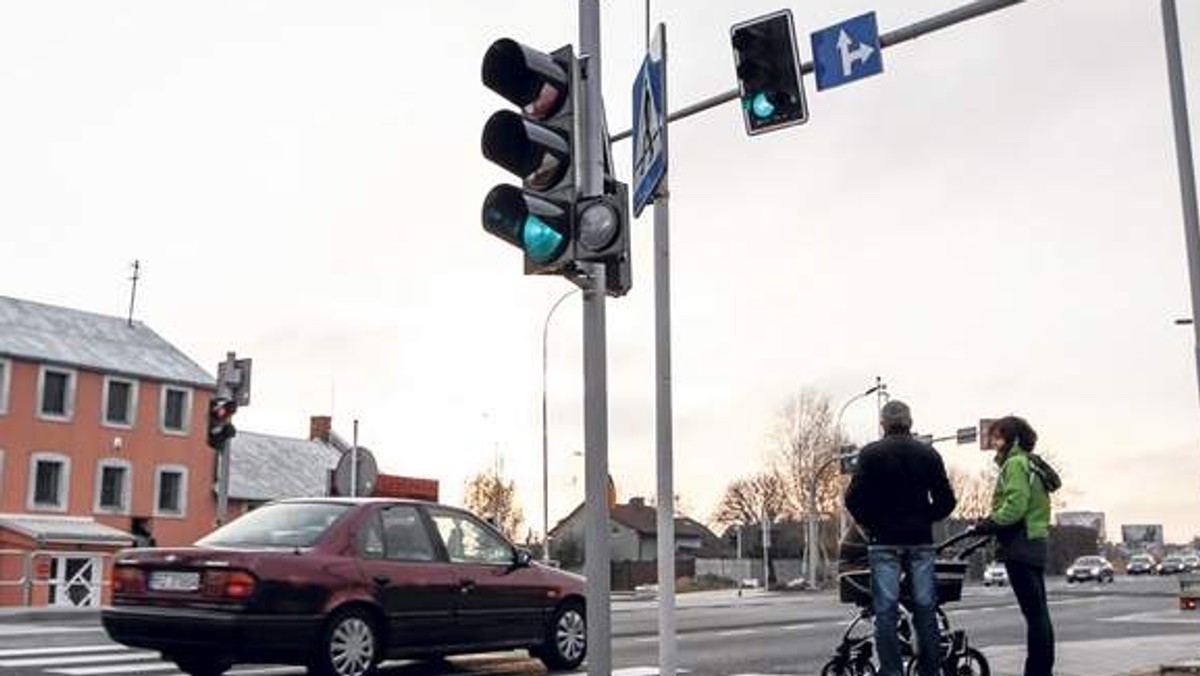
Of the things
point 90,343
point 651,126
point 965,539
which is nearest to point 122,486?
point 90,343

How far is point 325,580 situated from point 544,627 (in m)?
2.61

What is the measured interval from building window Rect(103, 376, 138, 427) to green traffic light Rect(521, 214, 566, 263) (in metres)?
48.3

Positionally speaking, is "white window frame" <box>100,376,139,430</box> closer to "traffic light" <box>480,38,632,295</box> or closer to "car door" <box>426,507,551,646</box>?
"car door" <box>426,507,551,646</box>

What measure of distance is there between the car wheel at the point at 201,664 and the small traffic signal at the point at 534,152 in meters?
4.85

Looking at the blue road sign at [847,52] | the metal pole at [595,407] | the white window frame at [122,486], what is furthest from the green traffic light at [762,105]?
the white window frame at [122,486]

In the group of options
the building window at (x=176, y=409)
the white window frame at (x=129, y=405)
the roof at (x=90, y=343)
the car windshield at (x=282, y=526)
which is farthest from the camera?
the building window at (x=176, y=409)

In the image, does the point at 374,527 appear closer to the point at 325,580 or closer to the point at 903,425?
the point at 325,580

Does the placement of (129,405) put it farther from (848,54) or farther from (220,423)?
(848,54)

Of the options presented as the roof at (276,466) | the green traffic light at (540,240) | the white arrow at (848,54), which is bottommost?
A: the green traffic light at (540,240)

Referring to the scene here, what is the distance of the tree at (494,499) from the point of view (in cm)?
8812

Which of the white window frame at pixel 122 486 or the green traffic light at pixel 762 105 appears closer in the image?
the green traffic light at pixel 762 105

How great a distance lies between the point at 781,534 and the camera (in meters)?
95.8

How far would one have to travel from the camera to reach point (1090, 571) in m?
64.7

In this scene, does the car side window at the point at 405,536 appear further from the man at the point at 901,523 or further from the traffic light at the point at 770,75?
the traffic light at the point at 770,75
